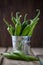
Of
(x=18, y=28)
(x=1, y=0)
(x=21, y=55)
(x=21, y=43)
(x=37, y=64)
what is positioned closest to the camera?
(x=37, y=64)

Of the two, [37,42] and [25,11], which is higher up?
[25,11]

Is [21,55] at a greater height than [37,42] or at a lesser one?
greater

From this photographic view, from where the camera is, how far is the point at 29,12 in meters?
2.68

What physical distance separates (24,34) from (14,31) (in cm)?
9

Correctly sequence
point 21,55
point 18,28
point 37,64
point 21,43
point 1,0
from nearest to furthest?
point 37,64 → point 21,55 → point 21,43 → point 18,28 → point 1,0

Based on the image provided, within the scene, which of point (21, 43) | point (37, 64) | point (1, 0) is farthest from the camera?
point (1, 0)

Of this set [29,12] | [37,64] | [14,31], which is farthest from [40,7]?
[37,64]

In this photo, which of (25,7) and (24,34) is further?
(25,7)

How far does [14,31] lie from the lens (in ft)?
5.10

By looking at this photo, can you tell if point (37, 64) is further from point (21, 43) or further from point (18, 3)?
point (18, 3)

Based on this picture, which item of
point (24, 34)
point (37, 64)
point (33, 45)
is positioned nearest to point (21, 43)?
point (24, 34)

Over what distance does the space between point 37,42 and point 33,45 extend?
0.07 meters

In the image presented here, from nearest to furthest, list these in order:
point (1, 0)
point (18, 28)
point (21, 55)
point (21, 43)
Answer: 1. point (21, 55)
2. point (21, 43)
3. point (18, 28)
4. point (1, 0)

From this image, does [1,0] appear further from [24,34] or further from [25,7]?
[24,34]
